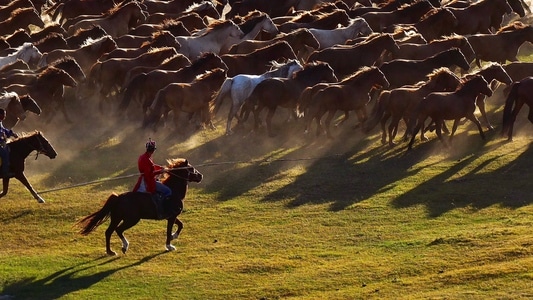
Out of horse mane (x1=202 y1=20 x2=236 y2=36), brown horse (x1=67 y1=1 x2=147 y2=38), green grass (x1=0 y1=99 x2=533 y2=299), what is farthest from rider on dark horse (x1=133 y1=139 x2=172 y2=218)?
brown horse (x1=67 y1=1 x2=147 y2=38)

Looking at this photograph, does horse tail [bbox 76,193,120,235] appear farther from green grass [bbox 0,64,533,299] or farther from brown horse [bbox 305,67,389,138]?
brown horse [bbox 305,67,389,138]

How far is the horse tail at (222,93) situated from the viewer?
30.0m

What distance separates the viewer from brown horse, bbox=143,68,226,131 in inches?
1164

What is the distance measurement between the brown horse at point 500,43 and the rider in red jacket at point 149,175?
49.1 ft

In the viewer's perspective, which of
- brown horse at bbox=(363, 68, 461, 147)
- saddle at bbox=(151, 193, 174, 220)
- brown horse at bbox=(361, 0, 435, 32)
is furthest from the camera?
brown horse at bbox=(361, 0, 435, 32)

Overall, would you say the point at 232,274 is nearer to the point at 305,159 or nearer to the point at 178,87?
the point at 305,159

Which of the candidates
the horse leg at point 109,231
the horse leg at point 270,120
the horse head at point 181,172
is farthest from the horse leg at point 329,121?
the horse leg at point 109,231

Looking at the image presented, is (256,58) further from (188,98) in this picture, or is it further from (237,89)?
(188,98)

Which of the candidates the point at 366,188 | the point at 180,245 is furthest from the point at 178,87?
the point at 180,245

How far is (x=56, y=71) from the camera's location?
31.1 meters

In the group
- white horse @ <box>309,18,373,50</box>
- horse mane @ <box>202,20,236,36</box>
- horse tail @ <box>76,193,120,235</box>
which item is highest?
horse tail @ <box>76,193,120,235</box>

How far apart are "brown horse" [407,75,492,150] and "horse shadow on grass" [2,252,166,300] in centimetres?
897

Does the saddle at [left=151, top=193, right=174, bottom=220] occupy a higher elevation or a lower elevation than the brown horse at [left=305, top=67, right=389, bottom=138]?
higher

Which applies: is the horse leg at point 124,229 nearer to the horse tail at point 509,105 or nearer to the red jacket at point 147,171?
the red jacket at point 147,171
